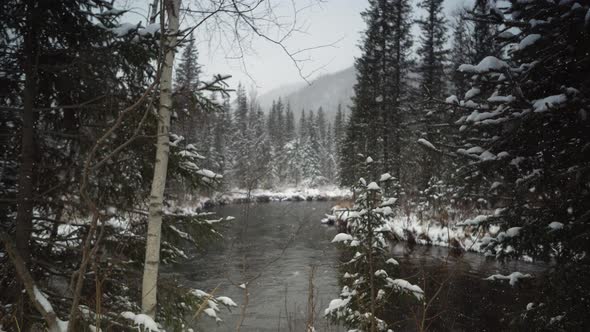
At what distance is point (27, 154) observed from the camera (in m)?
3.83

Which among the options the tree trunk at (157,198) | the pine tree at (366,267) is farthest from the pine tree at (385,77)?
the tree trunk at (157,198)

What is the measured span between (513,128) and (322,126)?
240 ft

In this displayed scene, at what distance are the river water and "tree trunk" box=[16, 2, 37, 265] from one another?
88.7 inches

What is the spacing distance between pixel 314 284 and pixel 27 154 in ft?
28.4

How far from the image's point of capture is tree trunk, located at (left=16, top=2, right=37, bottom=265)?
3787 mm

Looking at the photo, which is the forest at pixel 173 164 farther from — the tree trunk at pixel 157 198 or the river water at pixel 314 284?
the river water at pixel 314 284

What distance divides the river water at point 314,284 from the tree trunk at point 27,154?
225 cm

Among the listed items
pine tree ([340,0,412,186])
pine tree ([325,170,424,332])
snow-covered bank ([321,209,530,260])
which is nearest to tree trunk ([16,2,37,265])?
pine tree ([325,170,424,332])

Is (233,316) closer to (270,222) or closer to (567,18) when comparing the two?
(567,18)

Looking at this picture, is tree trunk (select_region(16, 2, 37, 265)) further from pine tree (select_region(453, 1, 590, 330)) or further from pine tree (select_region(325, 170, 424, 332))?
pine tree (select_region(453, 1, 590, 330))

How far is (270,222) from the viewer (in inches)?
880

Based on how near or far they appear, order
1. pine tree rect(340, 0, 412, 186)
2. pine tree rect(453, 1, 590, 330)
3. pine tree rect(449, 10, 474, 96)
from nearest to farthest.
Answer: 1. pine tree rect(453, 1, 590, 330)
2. pine tree rect(449, 10, 474, 96)
3. pine tree rect(340, 0, 412, 186)

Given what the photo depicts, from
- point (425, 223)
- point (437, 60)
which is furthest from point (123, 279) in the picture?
point (437, 60)

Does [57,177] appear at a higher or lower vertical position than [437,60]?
lower
